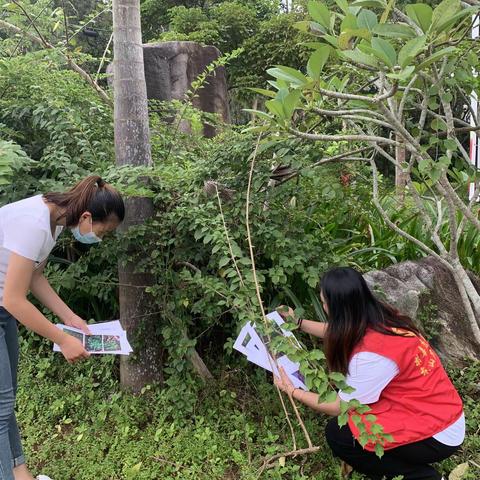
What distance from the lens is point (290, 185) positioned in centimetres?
275

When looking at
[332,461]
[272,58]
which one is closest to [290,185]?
[332,461]

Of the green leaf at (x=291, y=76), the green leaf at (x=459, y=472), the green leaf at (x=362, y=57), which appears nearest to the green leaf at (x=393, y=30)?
the green leaf at (x=362, y=57)

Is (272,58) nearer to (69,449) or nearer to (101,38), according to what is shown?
(101,38)

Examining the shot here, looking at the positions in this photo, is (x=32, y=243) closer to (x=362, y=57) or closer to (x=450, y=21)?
(x=362, y=57)

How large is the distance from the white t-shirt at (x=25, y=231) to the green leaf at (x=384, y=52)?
1.39m

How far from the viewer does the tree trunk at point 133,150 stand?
2.68m

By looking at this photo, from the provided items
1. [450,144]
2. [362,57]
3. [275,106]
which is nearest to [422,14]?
[362,57]

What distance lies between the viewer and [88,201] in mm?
2000

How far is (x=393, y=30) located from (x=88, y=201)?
136 cm

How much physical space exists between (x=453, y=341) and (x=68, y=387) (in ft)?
8.18

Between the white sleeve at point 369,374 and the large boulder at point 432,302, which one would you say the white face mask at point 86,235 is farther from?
the large boulder at point 432,302

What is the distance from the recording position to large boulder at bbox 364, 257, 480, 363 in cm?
308

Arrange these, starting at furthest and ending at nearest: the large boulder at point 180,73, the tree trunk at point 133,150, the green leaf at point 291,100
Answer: the large boulder at point 180,73 < the tree trunk at point 133,150 < the green leaf at point 291,100

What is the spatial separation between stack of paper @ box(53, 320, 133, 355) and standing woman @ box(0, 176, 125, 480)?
0.63ft
